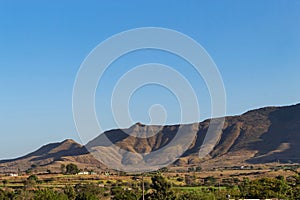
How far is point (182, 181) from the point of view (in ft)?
288

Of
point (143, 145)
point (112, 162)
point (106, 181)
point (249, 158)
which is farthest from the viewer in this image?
point (143, 145)

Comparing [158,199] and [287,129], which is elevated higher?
[287,129]

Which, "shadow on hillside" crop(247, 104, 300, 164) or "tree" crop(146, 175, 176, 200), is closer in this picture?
"tree" crop(146, 175, 176, 200)

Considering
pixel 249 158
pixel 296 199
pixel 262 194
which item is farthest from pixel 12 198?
pixel 249 158

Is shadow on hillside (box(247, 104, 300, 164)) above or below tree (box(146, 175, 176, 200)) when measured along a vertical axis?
above

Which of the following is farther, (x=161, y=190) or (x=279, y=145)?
(x=279, y=145)

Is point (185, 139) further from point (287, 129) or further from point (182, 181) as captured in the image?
point (182, 181)

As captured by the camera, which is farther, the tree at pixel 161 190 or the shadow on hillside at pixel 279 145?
the shadow on hillside at pixel 279 145

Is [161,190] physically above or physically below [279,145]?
below

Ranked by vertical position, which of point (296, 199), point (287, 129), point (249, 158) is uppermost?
point (287, 129)

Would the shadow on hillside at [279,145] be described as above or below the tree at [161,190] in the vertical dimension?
above

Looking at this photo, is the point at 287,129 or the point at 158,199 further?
the point at 287,129

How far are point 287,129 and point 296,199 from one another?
156086 millimetres

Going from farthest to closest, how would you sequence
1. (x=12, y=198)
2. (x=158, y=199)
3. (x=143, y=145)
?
(x=143, y=145)
(x=12, y=198)
(x=158, y=199)
